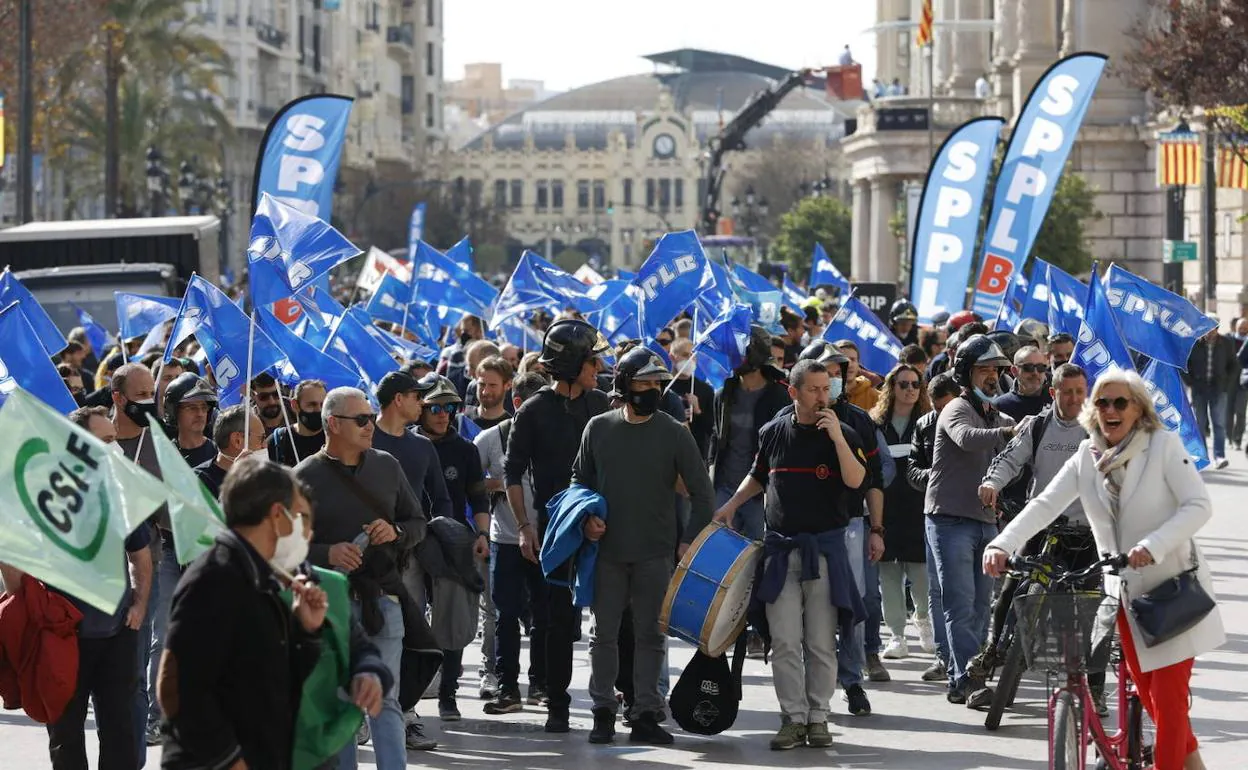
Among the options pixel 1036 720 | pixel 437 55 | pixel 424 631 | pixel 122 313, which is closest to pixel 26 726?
pixel 424 631

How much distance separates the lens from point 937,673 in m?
11.5

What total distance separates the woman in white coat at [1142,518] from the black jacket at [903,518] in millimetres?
4290

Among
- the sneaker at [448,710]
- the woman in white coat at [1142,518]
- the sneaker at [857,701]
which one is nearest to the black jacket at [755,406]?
the sneaker at [857,701]

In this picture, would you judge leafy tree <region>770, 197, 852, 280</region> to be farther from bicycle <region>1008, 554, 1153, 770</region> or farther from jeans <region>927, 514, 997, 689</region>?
bicycle <region>1008, 554, 1153, 770</region>

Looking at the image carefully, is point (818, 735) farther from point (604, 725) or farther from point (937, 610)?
point (937, 610)

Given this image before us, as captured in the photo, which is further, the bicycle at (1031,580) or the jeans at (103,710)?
the bicycle at (1031,580)

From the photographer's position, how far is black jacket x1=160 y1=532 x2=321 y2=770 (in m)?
5.55

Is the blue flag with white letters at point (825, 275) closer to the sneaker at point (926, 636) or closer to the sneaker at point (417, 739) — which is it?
the sneaker at point (926, 636)

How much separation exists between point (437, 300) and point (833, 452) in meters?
12.8

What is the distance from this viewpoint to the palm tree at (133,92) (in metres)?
44.1

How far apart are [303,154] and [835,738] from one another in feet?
34.3

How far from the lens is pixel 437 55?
141375 millimetres

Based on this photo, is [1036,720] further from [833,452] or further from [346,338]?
[346,338]

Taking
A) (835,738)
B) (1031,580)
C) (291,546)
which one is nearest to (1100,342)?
(1031,580)
